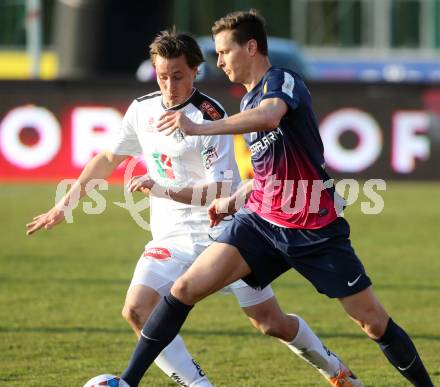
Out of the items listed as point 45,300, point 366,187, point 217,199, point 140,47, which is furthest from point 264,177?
point 140,47

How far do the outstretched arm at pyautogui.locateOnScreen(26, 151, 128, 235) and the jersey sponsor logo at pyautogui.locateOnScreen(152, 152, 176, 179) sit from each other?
0.28 metres

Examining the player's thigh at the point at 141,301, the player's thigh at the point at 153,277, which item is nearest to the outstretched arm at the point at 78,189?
the player's thigh at the point at 153,277

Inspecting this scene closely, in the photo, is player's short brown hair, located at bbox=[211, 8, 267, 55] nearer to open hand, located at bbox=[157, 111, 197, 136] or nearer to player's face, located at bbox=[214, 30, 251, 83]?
player's face, located at bbox=[214, 30, 251, 83]

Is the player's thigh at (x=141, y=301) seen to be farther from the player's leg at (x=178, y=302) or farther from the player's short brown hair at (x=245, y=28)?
the player's short brown hair at (x=245, y=28)

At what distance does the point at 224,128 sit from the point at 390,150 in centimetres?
1196

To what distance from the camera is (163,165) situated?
21.8ft

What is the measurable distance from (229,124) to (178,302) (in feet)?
3.45

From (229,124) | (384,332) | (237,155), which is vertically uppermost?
(229,124)

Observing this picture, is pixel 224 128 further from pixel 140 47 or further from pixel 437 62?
pixel 437 62

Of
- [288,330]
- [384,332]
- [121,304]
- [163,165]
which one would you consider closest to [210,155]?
[163,165]

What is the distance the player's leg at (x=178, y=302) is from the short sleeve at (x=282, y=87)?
0.89 m

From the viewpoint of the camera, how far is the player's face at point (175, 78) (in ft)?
20.8

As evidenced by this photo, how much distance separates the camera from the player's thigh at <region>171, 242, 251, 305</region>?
596 centimetres

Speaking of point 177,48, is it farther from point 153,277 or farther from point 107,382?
point 107,382
